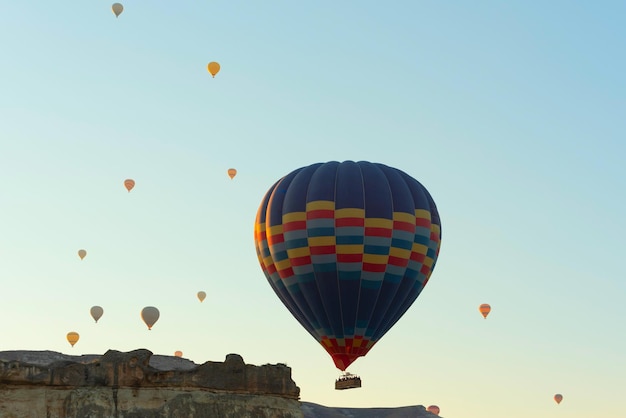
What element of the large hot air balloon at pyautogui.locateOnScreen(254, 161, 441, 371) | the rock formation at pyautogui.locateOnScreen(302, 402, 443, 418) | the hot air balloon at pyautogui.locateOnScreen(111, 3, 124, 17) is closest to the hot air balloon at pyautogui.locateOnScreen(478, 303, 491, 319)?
the large hot air balloon at pyautogui.locateOnScreen(254, 161, 441, 371)

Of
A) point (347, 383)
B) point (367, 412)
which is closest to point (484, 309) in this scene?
point (347, 383)

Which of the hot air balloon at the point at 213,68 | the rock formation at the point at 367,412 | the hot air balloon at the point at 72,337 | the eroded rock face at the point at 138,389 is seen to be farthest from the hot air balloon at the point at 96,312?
the rock formation at the point at 367,412

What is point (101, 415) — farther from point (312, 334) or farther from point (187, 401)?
point (312, 334)

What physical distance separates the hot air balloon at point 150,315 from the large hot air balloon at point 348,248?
1273 cm

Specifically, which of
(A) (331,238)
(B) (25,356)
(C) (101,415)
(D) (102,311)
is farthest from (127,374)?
(B) (25,356)

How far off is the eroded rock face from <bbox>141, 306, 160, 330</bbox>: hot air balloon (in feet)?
111

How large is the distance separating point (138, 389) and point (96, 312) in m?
39.8

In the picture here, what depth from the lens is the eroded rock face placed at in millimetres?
26594

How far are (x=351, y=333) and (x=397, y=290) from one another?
2946 millimetres

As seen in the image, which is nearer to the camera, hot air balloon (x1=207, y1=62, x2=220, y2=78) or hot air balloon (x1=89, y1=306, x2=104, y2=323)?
hot air balloon (x1=207, y1=62, x2=220, y2=78)

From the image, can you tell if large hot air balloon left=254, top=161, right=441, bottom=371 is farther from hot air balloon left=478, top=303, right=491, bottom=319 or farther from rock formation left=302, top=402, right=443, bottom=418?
rock formation left=302, top=402, right=443, bottom=418

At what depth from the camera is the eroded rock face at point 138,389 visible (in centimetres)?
2659

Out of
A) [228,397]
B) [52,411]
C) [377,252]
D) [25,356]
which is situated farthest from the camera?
[25,356]

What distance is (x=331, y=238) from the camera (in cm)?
5100
